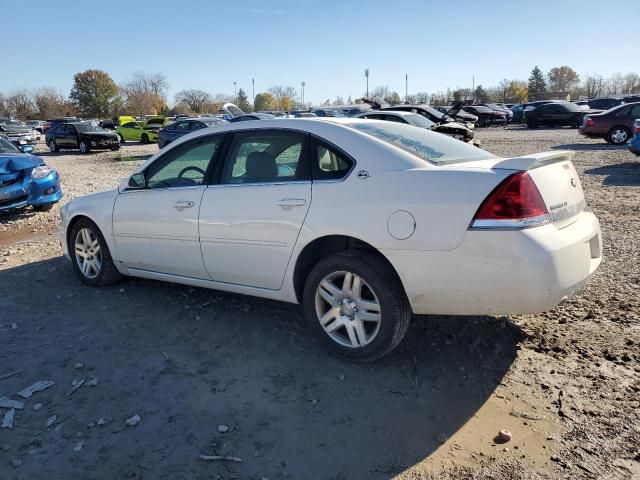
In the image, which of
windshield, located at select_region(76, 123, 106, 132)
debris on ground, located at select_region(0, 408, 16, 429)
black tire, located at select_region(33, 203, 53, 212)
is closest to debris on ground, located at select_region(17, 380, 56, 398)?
debris on ground, located at select_region(0, 408, 16, 429)

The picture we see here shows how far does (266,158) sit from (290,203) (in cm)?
54

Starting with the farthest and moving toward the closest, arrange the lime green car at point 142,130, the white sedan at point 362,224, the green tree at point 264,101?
the green tree at point 264,101 → the lime green car at point 142,130 → the white sedan at point 362,224

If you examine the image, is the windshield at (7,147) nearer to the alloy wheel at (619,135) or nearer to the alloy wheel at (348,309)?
the alloy wheel at (348,309)

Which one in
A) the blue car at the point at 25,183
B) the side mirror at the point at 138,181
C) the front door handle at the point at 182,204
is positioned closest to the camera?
the front door handle at the point at 182,204

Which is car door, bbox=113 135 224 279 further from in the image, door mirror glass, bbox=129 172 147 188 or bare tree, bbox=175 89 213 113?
bare tree, bbox=175 89 213 113

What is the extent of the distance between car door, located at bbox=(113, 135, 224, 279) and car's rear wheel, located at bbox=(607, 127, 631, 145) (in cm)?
1850

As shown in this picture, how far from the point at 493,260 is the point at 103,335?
294 centimetres

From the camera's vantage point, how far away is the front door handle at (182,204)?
4246 mm

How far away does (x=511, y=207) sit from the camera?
2.98 m

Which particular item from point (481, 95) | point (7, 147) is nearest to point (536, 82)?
point (481, 95)

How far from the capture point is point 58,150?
26672mm

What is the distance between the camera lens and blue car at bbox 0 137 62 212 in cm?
829

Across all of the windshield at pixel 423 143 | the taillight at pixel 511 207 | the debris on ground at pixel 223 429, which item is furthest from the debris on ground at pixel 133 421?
the windshield at pixel 423 143

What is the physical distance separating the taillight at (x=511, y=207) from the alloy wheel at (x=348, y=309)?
0.84 m
